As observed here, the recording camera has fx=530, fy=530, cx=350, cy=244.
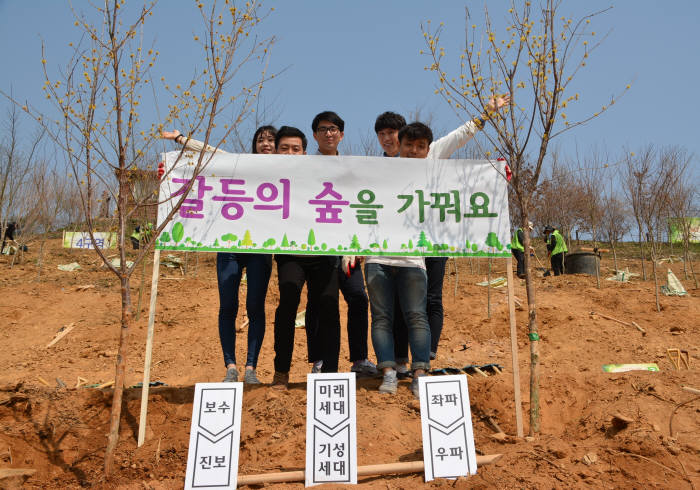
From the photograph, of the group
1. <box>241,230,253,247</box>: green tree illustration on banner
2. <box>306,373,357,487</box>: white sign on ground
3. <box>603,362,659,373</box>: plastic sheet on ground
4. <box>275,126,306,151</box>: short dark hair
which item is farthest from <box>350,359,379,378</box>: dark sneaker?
<box>603,362,659,373</box>: plastic sheet on ground

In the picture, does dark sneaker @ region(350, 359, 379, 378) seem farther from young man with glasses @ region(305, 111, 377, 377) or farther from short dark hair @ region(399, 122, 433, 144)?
short dark hair @ region(399, 122, 433, 144)

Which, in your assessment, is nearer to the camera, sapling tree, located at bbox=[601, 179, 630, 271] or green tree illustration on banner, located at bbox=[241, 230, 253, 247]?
green tree illustration on banner, located at bbox=[241, 230, 253, 247]

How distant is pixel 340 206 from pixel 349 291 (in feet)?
2.51

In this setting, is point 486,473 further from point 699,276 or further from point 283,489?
point 699,276

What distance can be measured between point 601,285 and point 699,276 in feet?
17.7

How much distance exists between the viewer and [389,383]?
3.90 m

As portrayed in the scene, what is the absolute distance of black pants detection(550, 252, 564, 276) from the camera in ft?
50.5

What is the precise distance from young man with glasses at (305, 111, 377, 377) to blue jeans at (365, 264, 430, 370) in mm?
330

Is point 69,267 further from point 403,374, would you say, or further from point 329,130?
point 403,374

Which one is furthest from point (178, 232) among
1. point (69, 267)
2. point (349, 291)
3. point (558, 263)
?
point (558, 263)

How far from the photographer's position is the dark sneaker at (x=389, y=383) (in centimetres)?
388

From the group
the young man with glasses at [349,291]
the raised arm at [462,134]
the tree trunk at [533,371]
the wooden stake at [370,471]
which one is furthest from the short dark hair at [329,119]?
the wooden stake at [370,471]

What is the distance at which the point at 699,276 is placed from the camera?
1611 centimetres

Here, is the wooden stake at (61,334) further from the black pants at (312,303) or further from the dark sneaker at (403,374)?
the dark sneaker at (403,374)
